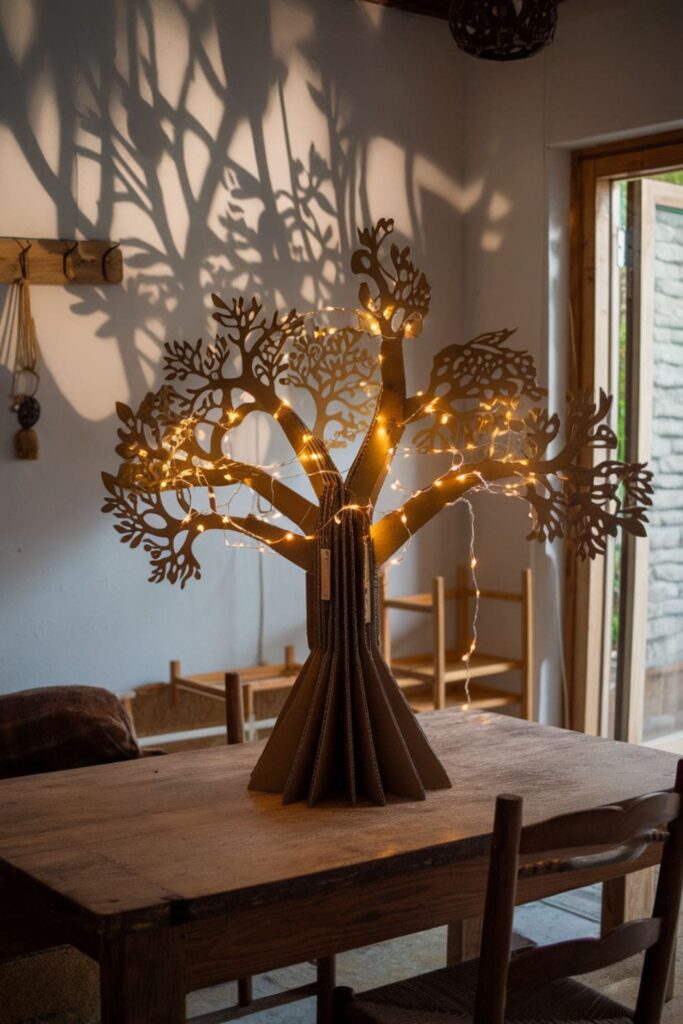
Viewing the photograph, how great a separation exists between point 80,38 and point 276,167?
78 centimetres

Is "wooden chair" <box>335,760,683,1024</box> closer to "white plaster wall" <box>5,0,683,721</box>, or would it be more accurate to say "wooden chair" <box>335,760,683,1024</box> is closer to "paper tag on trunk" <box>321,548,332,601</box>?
"paper tag on trunk" <box>321,548,332,601</box>

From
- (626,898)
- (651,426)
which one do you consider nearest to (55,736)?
(626,898)

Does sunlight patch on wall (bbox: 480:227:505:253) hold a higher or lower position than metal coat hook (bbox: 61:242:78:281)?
higher

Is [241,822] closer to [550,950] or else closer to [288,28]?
[550,950]

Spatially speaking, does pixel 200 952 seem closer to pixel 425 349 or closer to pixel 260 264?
pixel 260 264

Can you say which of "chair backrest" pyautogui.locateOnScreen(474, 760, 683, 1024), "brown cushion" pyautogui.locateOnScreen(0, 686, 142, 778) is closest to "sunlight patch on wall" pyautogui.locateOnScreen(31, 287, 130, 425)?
"brown cushion" pyautogui.locateOnScreen(0, 686, 142, 778)

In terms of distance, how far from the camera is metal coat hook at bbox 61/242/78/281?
3906mm

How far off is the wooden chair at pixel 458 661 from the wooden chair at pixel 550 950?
7.17 ft

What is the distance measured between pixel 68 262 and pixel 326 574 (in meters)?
1.92

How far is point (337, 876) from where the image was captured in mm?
1919

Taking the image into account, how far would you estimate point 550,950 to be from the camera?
1859 millimetres

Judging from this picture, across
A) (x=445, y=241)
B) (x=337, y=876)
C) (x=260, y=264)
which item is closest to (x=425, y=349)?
(x=445, y=241)

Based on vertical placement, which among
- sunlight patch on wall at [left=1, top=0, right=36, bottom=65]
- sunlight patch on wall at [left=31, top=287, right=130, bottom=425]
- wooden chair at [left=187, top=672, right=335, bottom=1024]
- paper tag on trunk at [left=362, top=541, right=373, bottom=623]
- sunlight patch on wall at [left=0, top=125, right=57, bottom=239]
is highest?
sunlight patch on wall at [left=1, top=0, right=36, bottom=65]

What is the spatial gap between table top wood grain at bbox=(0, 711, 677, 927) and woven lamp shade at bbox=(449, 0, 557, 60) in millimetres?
1595
